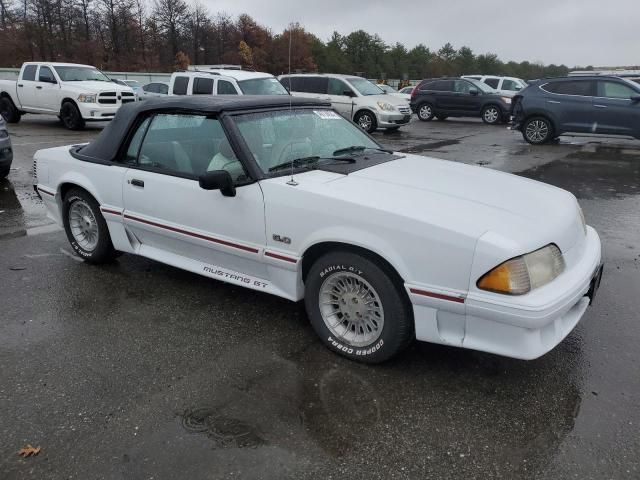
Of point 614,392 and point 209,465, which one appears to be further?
point 614,392

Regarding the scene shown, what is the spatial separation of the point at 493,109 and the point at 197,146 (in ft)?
60.4

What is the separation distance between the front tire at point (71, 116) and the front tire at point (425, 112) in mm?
12834

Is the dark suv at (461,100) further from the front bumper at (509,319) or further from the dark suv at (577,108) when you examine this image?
the front bumper at (509,319)

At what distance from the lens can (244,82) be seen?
12.6 m

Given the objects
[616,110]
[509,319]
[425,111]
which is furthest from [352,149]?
[425,111]

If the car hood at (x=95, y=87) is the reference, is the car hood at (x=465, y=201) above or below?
below

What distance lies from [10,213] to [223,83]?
7.14 m

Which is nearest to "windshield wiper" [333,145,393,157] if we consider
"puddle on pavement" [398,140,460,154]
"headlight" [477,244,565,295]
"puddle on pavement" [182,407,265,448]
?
"headlight" [477,244,565,295]

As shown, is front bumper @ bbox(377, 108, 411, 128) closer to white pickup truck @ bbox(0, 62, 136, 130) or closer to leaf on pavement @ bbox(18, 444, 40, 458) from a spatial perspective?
white pickup truck @ bbox(0, 62, 136, 130)

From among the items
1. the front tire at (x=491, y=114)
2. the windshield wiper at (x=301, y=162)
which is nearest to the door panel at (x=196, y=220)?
the windshield wiper at (x=301, y=162)

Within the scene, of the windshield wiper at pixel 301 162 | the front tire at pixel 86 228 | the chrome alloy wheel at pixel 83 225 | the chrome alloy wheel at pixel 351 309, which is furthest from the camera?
the chrome alloy wheel at pixel 83 225

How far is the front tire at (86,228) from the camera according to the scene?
4.53m

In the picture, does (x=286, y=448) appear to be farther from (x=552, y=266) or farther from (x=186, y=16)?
(x=186, y=16)

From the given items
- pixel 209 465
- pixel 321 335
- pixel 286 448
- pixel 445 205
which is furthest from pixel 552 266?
pixel 209 465
